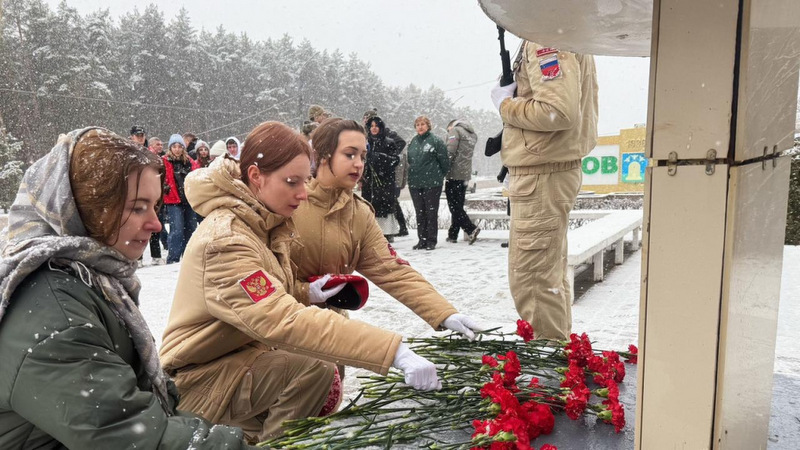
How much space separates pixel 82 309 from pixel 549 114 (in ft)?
8.19

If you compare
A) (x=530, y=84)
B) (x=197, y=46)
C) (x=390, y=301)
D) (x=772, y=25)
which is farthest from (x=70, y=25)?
(x=772, y=25)

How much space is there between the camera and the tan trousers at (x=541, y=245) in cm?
326

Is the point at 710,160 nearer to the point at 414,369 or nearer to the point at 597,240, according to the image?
the point at 414,369

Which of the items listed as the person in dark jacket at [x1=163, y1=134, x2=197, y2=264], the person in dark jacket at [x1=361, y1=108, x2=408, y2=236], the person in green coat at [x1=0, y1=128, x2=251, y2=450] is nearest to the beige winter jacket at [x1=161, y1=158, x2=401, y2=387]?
the person in green coat at [x1=0, y1=128, x2=251, y2=450]

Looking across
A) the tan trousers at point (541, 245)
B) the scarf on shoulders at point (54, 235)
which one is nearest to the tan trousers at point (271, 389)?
the scarf on shoulders at point (54, 235)

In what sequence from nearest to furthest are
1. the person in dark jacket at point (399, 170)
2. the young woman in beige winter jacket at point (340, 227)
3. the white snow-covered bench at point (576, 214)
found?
the young woman in beige winter jacket at point (340, 227) → the person in dark jacket at point (399, 170) → the white snow-covered bench at point (576, 214)

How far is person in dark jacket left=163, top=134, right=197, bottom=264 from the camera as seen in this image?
26.3 feet

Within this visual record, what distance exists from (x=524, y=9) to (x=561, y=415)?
1.27 metres

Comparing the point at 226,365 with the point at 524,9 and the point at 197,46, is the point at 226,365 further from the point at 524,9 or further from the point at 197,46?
the point at 197,46

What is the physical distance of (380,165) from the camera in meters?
8.56

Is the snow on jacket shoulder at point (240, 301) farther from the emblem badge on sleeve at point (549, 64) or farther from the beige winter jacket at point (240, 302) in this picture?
the emblem badge on sleeve at point (549, 64)

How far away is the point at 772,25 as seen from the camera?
1.15 metres

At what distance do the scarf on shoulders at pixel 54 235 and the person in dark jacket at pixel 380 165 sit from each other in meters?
7.05

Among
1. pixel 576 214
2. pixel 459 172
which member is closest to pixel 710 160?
pixel 459 172
